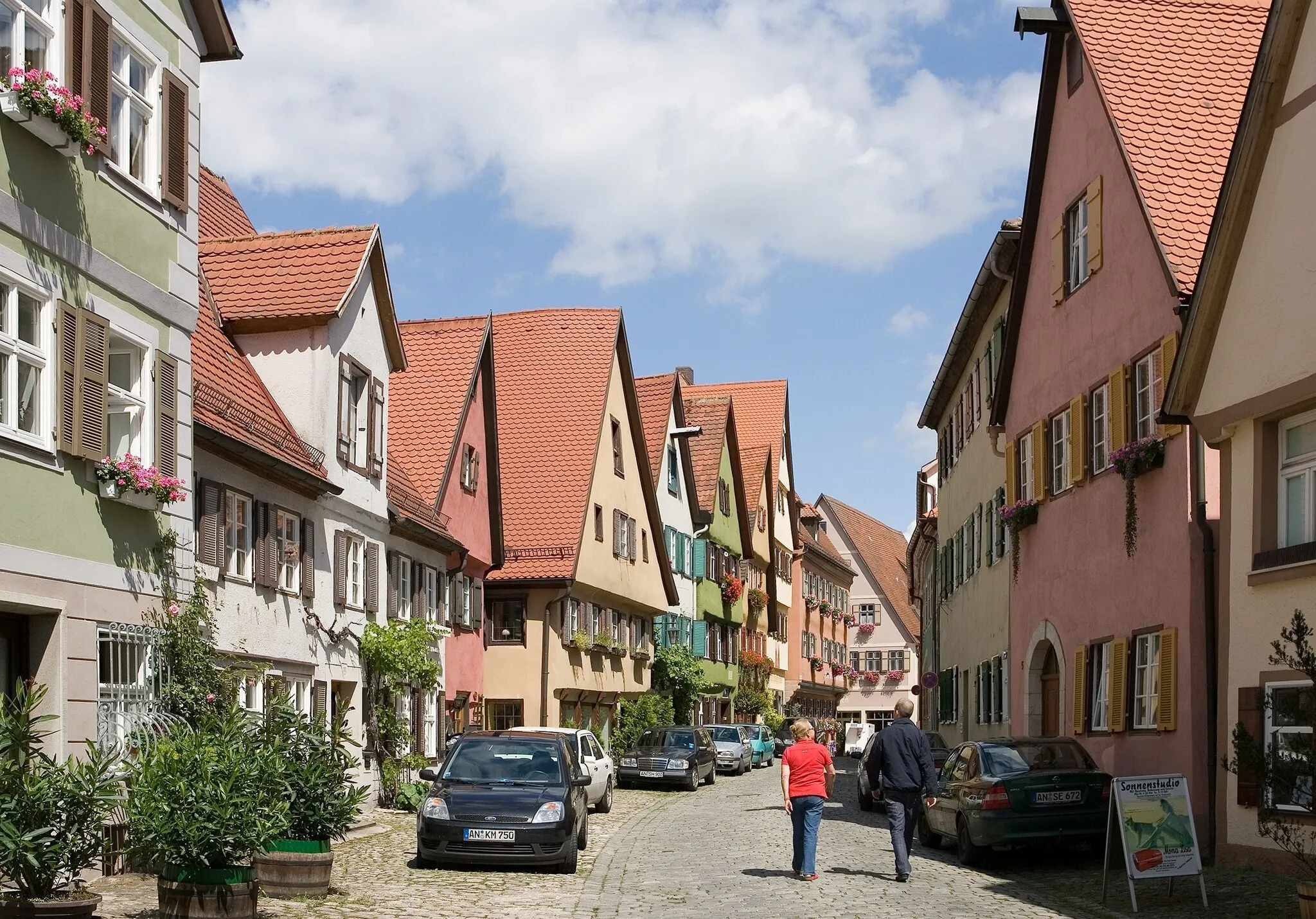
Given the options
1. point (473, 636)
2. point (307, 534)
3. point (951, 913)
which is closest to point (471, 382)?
point (473, 636)

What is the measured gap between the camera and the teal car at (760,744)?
50.1 meters

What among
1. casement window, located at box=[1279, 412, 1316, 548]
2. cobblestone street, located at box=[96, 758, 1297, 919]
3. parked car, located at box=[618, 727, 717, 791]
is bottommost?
parked car, located at box=[618, 727, 717, 791]

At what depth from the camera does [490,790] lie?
1798 centimetres

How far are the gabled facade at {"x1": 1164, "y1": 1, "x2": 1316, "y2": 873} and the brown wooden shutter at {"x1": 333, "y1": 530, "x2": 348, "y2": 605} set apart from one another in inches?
487

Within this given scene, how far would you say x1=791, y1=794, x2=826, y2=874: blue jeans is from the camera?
1653 cm

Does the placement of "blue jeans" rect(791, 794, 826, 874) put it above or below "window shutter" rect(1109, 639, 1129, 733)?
below

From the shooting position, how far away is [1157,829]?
14391 mm

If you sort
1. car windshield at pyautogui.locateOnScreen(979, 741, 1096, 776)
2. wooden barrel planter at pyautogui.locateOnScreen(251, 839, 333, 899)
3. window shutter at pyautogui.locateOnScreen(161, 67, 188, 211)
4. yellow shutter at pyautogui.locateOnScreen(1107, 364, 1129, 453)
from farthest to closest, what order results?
yellow shutter at pyautogui.locateOnScreen(1107, 364, 1129, 453)
car windshield at pyautogui.locateOnScreen(979, 741, 1096, 776)
window shutter at pyautogui.locateOnScreen(161, 67, 188, 211)
wooden barrel planter at pyautogui.locateOnScreen(251, 839, 333, 899)

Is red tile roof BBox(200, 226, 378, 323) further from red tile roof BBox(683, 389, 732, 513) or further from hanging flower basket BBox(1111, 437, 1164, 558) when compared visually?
red tile roof BBox(683, 389, 732, 513)

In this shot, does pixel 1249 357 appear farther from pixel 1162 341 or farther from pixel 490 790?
pixel 490 790

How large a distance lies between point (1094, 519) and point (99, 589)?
13.1m

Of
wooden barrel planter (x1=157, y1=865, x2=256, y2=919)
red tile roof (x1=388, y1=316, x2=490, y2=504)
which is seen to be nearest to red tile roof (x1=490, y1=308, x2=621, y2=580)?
red tile roof (x1=388, y1=316, x2=490, y2=504)

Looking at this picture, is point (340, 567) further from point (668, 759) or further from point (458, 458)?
point (668, 759)

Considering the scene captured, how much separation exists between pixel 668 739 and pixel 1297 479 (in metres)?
23.4
